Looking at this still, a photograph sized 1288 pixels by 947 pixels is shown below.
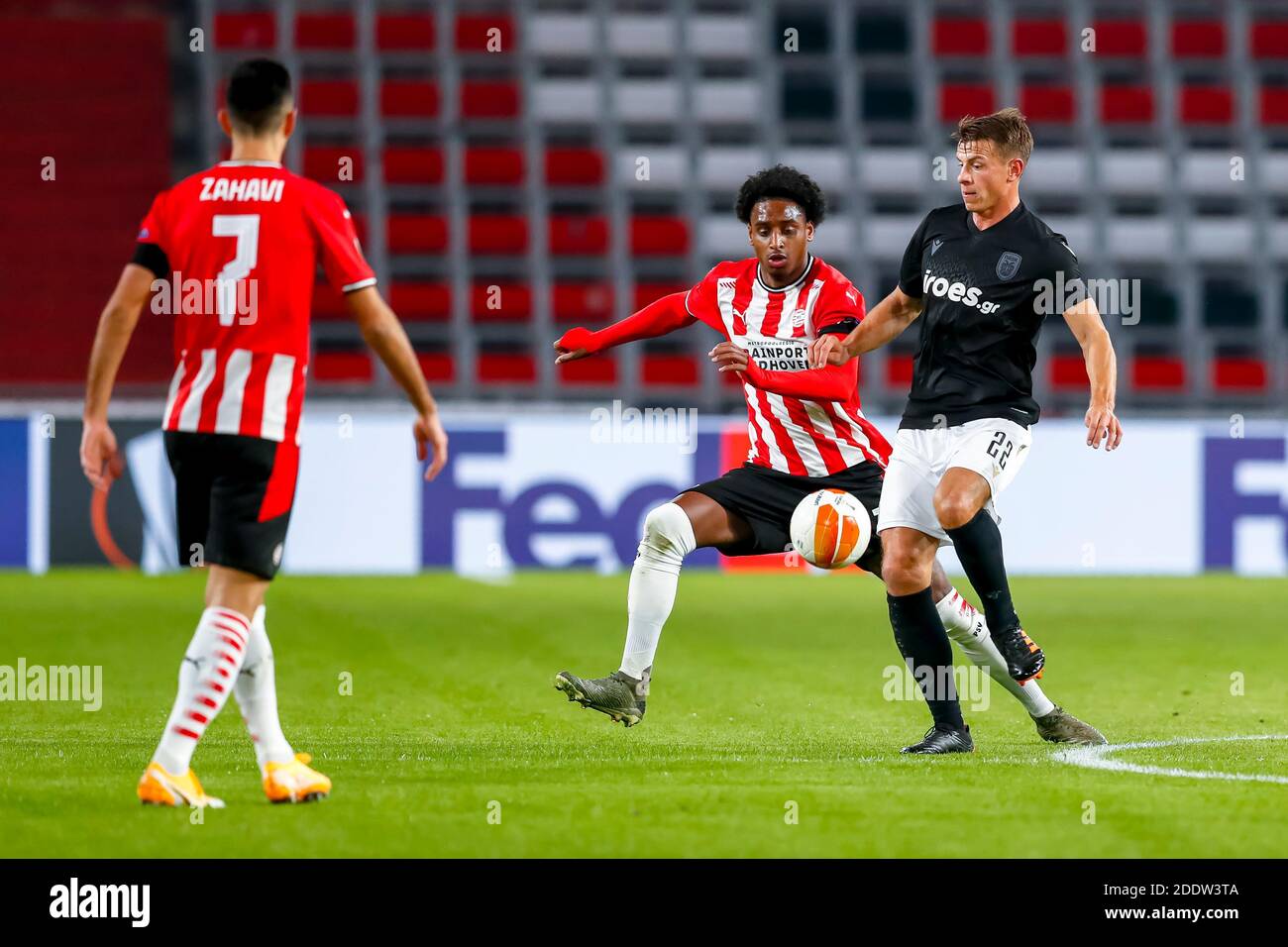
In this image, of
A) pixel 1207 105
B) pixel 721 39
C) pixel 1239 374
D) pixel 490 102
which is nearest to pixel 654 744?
pixel 1239 374

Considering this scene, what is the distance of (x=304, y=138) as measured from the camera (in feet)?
82.9

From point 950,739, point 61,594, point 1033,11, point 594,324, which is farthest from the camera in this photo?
point 1033,11

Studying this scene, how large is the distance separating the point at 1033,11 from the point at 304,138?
34.0 feet

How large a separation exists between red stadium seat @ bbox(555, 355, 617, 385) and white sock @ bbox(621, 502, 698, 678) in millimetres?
16078

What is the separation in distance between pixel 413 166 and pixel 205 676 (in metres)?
20.6

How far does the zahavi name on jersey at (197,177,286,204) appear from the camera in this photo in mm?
5043

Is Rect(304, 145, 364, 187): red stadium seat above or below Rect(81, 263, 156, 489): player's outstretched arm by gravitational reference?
above

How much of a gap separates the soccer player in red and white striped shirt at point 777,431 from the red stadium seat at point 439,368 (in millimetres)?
15868

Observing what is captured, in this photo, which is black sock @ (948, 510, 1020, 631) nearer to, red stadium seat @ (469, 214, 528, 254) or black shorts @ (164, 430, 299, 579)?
black shorts @ (164, 430, 299, 579)

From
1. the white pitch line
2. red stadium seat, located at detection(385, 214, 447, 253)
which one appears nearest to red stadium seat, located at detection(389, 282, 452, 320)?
red stadium seat, located at detection(385, 214, 447, 253)
